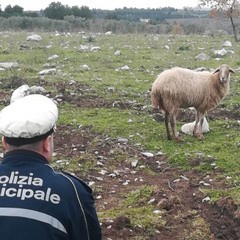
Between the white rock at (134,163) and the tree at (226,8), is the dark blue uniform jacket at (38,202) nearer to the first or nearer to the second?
the white rock at (134,163)

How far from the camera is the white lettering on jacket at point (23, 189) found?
9.86 feet

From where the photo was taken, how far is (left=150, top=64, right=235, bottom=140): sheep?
9.80 m

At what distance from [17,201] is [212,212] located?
4.16 metres

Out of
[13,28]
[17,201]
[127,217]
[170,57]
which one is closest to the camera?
[17,201]

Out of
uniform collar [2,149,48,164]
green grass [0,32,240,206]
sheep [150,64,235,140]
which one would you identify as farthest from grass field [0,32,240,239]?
uniform collar [2,149,48,164]

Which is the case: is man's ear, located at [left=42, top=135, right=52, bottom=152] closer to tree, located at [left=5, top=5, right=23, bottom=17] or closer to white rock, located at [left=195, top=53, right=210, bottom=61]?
white rock, located at [left=195, top=53, right=210, bottom=61]

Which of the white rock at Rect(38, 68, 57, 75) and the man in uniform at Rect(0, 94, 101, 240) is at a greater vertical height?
the man in uniform at Rect(0, 94, 101, 240)

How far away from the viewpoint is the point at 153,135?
10.2m

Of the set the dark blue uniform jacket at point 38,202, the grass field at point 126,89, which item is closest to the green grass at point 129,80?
the grass field at point 126,89

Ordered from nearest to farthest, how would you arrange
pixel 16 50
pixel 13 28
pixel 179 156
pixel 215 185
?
pixel 215 185
pixel 179 156
pixel 16 50
pixel 13 28

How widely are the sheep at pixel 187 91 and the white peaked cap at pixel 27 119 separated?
6.65 meters

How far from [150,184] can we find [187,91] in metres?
2.78

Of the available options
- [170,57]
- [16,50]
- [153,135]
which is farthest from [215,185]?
[16,50]

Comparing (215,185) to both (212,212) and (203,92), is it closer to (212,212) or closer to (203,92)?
(212,212)
